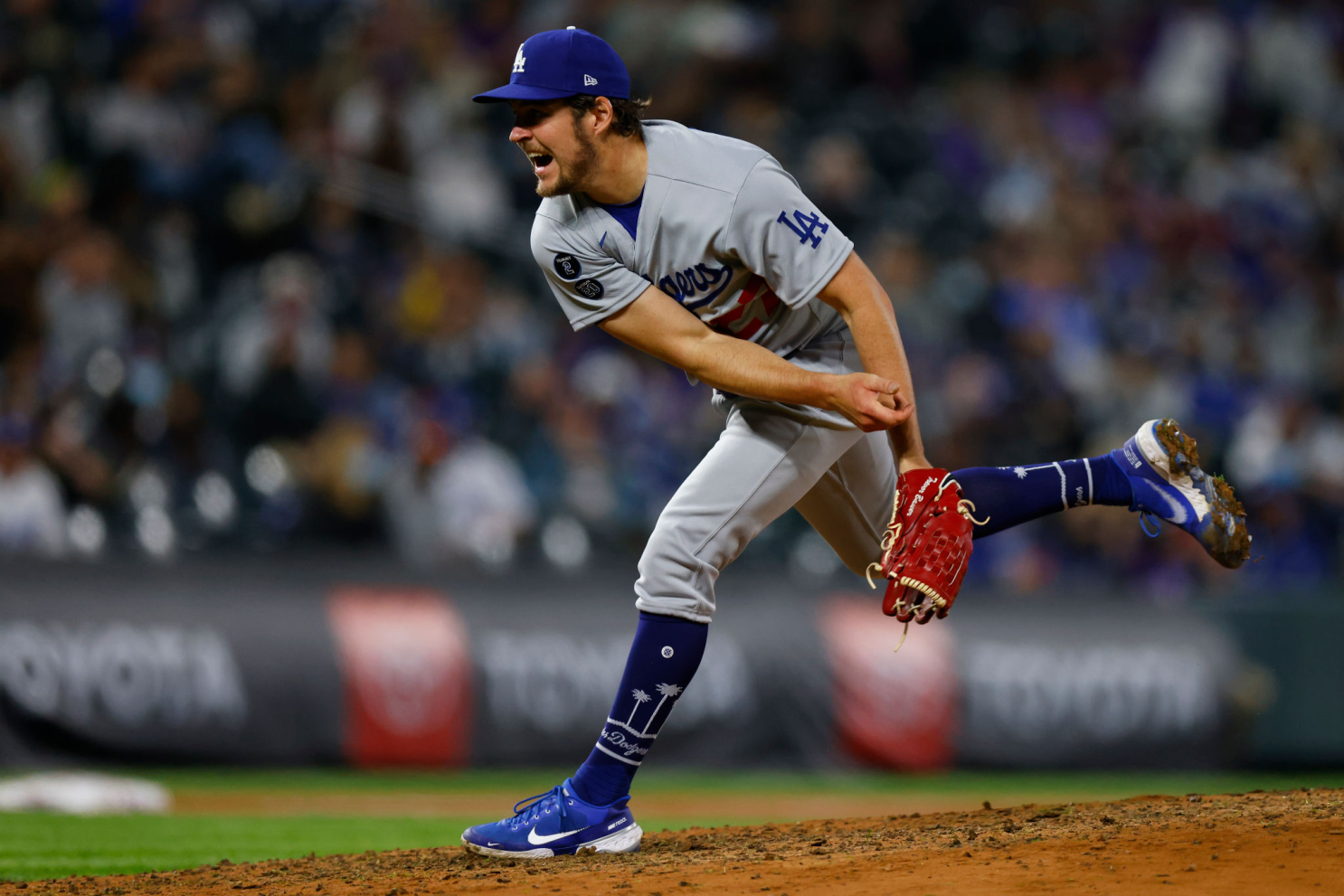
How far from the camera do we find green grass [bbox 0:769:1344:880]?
5.25 metres

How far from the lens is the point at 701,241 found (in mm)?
3889

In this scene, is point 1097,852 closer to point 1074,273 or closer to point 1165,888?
point 1165,888

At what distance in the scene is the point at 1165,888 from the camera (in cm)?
317

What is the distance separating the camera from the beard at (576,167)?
3.86 metres

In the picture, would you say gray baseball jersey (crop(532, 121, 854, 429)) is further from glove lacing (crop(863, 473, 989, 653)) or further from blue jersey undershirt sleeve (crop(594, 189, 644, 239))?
glove lacing (crop(863, 473, 989, 653))

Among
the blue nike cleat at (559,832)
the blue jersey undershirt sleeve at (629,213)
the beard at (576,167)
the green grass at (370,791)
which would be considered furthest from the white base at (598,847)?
the beard at (576,167)

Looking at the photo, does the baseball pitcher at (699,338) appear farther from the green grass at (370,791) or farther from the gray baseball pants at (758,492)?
the green grass at (370,791)

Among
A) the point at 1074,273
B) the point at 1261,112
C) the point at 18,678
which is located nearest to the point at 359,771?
the point at 18,678

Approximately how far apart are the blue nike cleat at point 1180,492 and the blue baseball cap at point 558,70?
191 cm

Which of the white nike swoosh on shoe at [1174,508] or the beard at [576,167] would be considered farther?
the white nike swoosh on shoe at [1174,508]

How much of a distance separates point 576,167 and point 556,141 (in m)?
0.09

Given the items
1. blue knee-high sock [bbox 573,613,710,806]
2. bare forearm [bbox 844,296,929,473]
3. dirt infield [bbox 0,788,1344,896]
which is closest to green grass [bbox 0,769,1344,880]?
dirt infield [bbox 0,788,1344,896]

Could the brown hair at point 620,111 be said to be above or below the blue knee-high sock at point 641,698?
above

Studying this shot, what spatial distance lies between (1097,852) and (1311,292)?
998 cm
